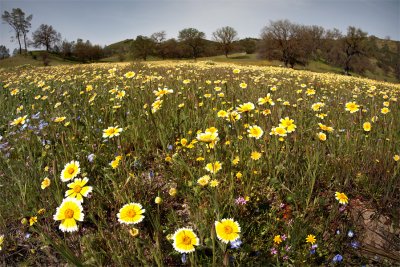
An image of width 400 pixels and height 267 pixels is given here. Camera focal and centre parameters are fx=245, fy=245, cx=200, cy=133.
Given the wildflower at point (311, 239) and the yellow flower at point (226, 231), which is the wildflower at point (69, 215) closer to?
the yellow flower at point (226, 231)

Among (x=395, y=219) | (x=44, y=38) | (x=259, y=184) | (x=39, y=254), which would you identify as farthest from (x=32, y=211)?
(x=44, y=38)

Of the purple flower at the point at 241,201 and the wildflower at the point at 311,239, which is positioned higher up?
the purple flower at the point at 241,201

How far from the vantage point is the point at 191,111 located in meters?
3.80

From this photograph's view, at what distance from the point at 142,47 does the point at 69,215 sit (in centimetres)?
7446

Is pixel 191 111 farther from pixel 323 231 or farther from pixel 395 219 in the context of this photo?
pixel 395 219

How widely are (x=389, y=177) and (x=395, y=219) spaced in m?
0.53

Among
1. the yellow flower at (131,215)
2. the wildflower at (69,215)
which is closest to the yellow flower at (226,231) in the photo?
the yellow flower at (131,215)

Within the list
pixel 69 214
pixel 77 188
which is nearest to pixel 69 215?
pixel 69 214

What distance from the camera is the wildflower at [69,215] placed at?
1.45m

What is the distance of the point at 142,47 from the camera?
229 feet

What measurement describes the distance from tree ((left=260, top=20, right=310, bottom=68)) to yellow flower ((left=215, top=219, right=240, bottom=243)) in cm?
4743

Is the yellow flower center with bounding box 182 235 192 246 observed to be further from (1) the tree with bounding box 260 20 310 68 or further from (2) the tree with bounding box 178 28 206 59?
(2) the tree with bounding box 178 28 206 59

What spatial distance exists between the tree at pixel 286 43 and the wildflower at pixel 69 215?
1876 inches

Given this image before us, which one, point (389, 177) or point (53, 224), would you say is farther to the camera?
point (389, 177)
